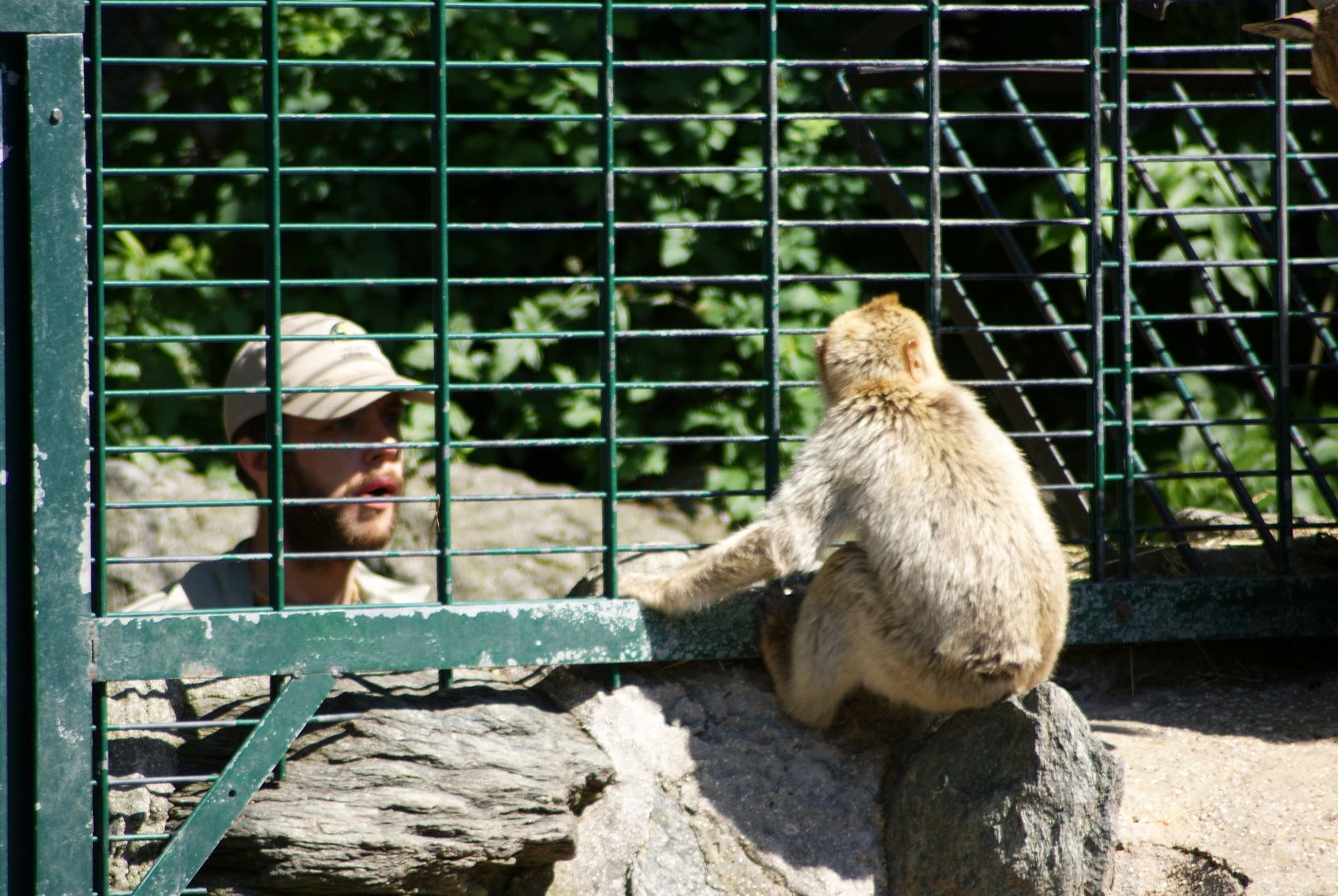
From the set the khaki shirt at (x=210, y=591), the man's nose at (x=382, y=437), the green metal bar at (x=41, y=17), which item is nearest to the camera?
the green metal bar at (x=41, y=17)

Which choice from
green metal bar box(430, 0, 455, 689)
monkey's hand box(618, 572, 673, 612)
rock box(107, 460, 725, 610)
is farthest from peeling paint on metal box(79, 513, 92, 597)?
rock box(107, 460, 725, 610)

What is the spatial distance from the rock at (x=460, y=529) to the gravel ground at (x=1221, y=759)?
8.39ft

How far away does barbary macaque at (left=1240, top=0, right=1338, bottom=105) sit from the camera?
4.21 metres

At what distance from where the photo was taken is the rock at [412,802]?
158 inches

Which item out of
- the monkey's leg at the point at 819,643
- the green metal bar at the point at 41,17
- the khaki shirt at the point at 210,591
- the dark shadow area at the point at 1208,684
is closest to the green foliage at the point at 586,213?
the dark shadow area at the point at 1208,684

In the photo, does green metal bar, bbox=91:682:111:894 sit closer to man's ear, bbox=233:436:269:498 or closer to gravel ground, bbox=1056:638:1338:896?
man's ear, bbox=233:436:269:498

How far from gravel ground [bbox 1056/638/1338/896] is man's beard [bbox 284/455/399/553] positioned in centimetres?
238

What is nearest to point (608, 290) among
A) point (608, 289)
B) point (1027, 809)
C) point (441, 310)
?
→ point (608, 289)

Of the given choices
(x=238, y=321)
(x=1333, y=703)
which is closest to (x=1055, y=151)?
(x=1333, y=703)

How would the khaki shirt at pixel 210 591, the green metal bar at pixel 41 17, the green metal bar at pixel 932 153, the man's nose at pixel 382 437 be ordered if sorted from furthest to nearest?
the man's nose at pixel 382 437, the khaki shirt at pixel 210 591, the green metal bar at pixel 932 153, the green metal bar at pixel 41 17

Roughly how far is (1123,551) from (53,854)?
3.26 metres

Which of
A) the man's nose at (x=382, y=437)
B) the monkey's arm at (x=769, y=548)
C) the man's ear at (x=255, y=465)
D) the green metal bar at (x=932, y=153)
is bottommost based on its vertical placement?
the monkey's arm at (x=769, y=548)

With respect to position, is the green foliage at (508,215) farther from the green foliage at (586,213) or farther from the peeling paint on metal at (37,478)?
the peeling paint on metal at (37,478)

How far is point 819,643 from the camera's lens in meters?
4.27
